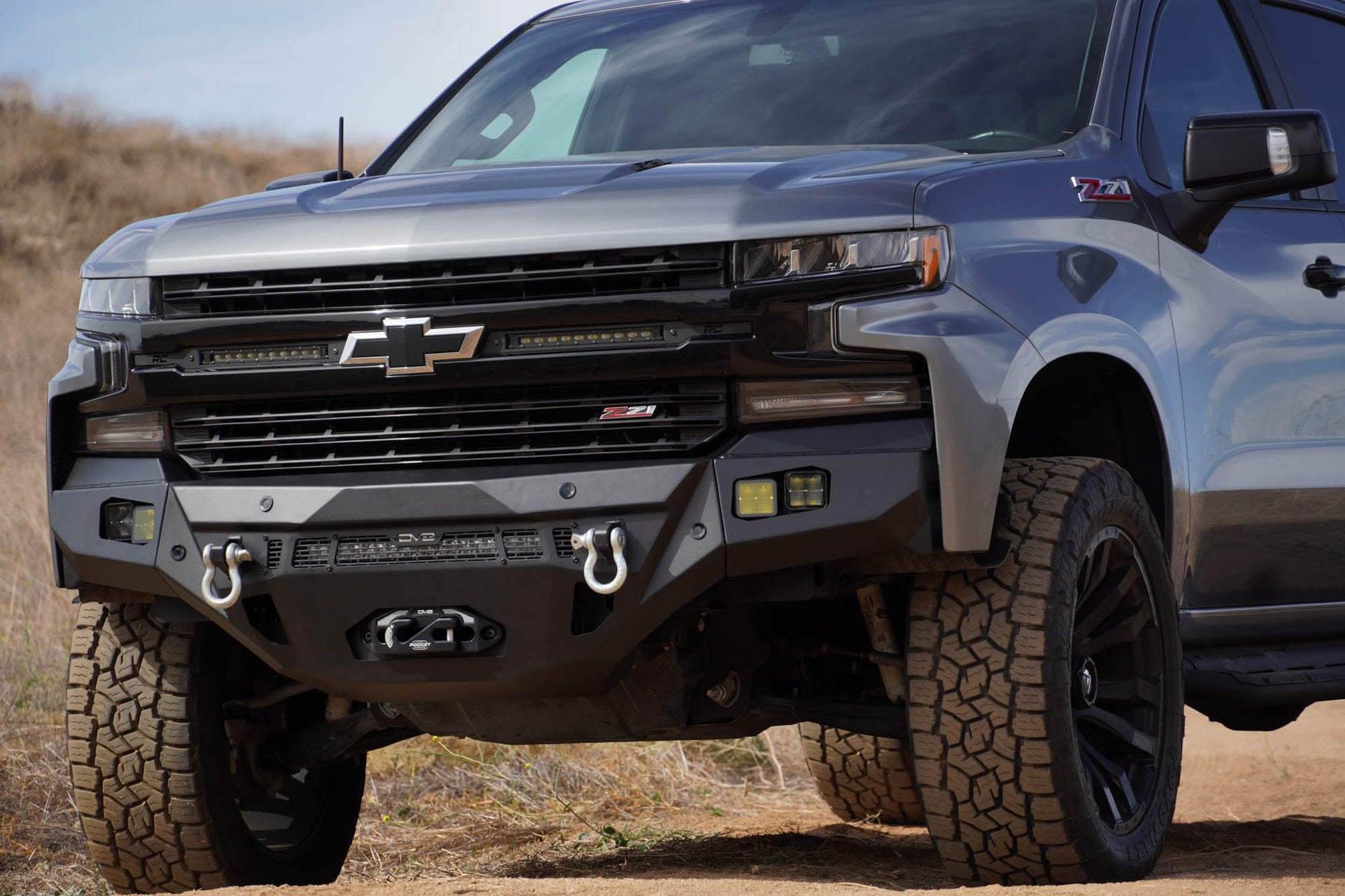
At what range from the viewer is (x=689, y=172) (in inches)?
150

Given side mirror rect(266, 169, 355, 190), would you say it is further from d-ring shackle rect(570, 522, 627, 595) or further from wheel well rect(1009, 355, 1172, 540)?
wheel well rect(1009, 355, 1172, 540)

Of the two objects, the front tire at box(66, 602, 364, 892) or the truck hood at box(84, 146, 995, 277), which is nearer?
the truck hood at box(84, 146, 995, 277)

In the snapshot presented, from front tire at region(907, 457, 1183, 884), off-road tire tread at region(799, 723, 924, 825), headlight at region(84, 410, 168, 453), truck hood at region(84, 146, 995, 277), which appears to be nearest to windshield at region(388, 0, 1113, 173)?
truck hood at region(84, 146, 995, 277)

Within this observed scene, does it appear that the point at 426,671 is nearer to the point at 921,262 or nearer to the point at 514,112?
the point at 921,262

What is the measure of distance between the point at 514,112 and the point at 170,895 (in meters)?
2.33

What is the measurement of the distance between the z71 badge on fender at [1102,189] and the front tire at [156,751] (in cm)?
221

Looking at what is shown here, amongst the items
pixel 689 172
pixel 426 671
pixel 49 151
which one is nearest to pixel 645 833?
pixel 426 671

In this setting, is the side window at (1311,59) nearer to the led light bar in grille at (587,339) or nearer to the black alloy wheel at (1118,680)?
the black alloy wheel at (1118,680)

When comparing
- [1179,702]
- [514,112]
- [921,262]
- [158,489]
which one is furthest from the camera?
[514,112]

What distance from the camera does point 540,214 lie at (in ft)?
12.1

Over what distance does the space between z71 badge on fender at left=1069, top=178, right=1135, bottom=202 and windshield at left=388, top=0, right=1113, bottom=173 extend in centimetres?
19

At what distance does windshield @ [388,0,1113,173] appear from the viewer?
15.1 ft

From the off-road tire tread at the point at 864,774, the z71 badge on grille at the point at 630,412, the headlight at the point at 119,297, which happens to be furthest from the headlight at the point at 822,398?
the off-road tire tread at the point at 864,774

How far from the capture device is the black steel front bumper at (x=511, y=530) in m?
3.51
